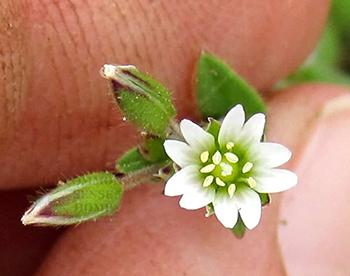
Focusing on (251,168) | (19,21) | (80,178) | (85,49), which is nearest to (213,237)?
(251,168)

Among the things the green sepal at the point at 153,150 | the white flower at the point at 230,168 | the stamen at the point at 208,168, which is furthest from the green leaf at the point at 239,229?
the green sepal at the point at 153,150

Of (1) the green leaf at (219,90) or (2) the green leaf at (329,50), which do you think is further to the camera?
(2) the green leaf at (329,50)

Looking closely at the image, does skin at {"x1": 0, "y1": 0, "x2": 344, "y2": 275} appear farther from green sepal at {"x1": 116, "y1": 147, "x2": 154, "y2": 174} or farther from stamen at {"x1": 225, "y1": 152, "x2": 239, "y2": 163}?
stamen at {"x1": 225, "y1": 152, "x2": 239, "y2": 163}

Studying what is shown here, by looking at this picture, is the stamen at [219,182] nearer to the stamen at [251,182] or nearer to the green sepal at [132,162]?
the stamen at [251,182]

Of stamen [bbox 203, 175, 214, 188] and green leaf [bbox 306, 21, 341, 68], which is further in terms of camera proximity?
green leaf [bbox 306, 21, 341, 68]

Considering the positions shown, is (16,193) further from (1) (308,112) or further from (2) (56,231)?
(1) (308,112)

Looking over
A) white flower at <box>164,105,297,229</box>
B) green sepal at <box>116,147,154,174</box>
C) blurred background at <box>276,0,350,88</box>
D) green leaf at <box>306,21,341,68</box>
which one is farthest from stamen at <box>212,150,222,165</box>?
green leaf at <box>306,21,341,68</box>

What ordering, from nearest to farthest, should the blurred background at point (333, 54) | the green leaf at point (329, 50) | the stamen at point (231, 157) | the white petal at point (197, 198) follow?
the white petal at point (197, 198), the stamen at point (231, 157), the blurred background at point (333, 54), the green leaf at point (329, 50)
